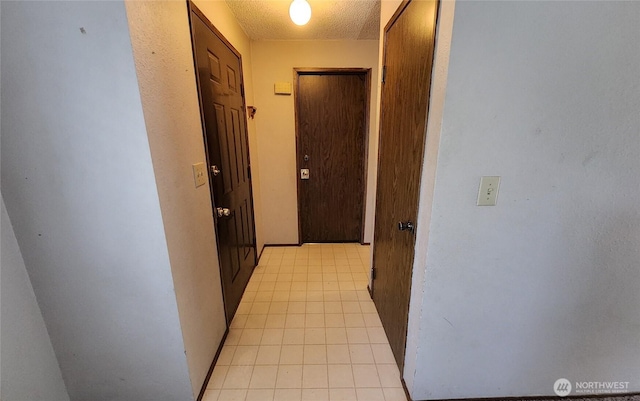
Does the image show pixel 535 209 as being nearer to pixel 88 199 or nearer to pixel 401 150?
pixel 401 150

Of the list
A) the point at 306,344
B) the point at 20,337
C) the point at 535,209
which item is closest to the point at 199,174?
the point at 20,337

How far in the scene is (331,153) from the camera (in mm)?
2768

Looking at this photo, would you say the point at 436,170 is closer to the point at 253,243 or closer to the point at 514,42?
the point at 514,42

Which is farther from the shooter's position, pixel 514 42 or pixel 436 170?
pixel 436 170

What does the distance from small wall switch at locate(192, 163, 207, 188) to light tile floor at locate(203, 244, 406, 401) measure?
1.07m

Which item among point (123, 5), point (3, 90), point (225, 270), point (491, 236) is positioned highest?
point (123, 5)

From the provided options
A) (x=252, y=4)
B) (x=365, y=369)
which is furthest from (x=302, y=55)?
(x=365, y=369)

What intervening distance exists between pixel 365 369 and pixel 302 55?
8.82ft

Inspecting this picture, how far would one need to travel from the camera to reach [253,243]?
8.11 feet

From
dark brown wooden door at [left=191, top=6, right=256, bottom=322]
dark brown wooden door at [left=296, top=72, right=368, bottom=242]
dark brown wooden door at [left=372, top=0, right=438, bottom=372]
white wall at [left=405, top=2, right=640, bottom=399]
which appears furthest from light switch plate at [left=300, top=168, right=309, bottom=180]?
white wall at [left=405, top=2, right=640, bottom=399]

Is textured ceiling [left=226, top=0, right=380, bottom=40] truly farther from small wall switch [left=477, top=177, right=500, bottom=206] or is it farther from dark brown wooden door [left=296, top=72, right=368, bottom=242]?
small wall switch [left=477, top=177, right=500, bottom=206]

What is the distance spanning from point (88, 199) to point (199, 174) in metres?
0.45

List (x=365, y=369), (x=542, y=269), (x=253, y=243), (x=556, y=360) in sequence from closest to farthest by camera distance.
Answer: (x=542, y=269) < (x=556, y=360) < (x=365, y=369) < (x=253, y=243)

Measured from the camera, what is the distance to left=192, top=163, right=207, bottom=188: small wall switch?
1.26 metres
